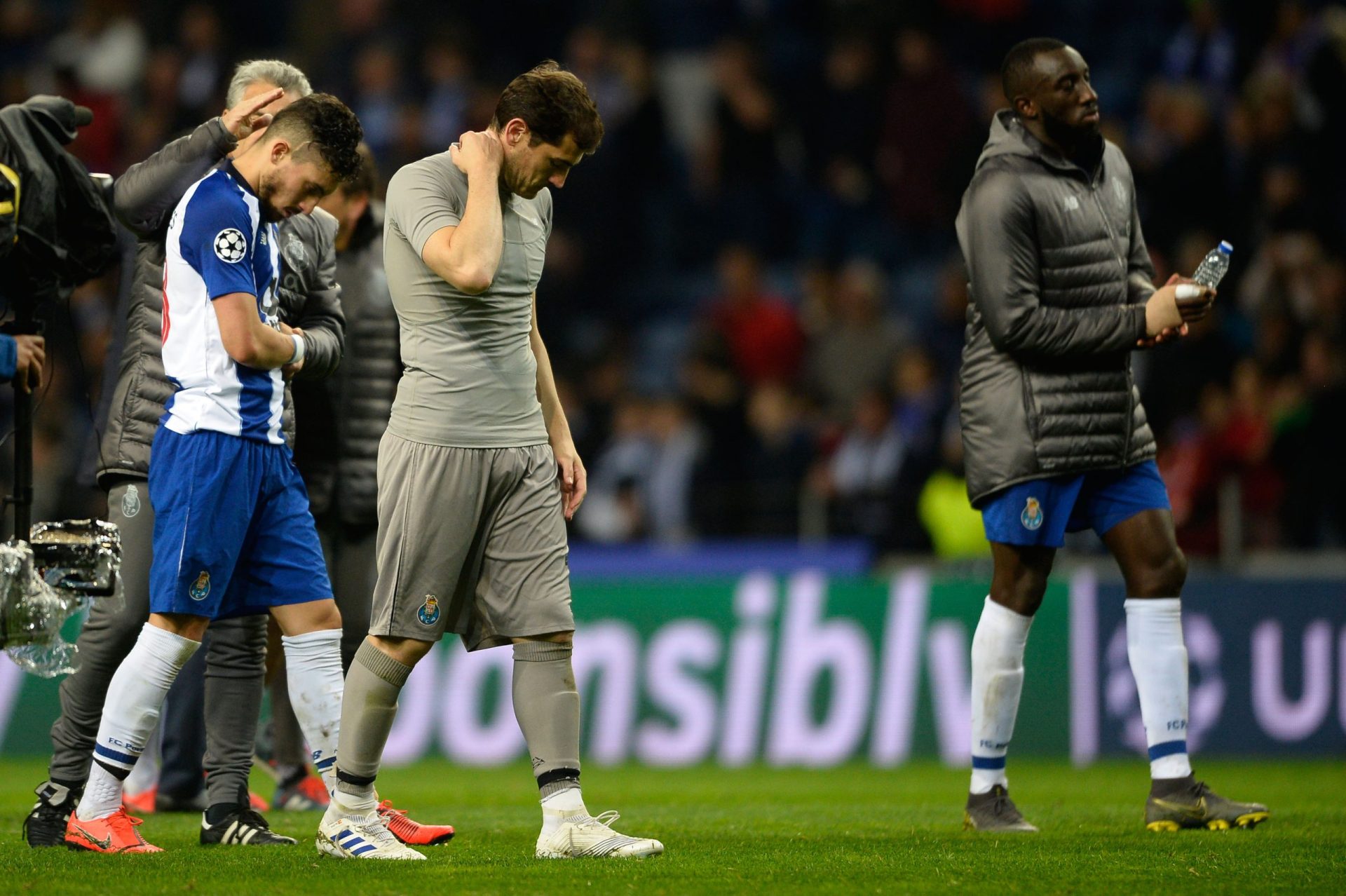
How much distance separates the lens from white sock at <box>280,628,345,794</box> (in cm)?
512

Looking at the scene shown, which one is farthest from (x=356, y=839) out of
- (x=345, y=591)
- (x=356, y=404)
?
(x=356, y=404)

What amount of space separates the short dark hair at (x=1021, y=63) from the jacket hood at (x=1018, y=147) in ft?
0.27

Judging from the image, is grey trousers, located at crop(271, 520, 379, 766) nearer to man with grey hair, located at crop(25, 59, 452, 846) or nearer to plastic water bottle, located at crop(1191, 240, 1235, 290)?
man with grey hair, located at crop(25, 59, 452, 846)

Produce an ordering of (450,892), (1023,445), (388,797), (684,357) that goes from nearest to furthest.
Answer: (450,892)
(1023,445)
(388,797)
(684,357)

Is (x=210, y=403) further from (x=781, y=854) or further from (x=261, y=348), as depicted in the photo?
(x=781, y=854)

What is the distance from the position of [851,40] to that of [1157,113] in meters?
2.88

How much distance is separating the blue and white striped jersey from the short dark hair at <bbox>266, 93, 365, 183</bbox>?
192mm

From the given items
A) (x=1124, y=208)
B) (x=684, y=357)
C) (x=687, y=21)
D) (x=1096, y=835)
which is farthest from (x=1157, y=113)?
(x=1096, y=835)

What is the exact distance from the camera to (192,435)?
4.92 m

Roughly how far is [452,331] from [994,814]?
2.35 metres

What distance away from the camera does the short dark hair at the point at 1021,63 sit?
580 cm

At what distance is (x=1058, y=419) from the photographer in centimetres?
568

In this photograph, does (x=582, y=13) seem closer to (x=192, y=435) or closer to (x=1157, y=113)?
(x=1157, y=113)

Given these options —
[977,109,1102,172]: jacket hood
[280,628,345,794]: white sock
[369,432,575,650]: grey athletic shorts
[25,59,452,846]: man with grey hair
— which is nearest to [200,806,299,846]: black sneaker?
[25,59,452,846]: man with grey hair
